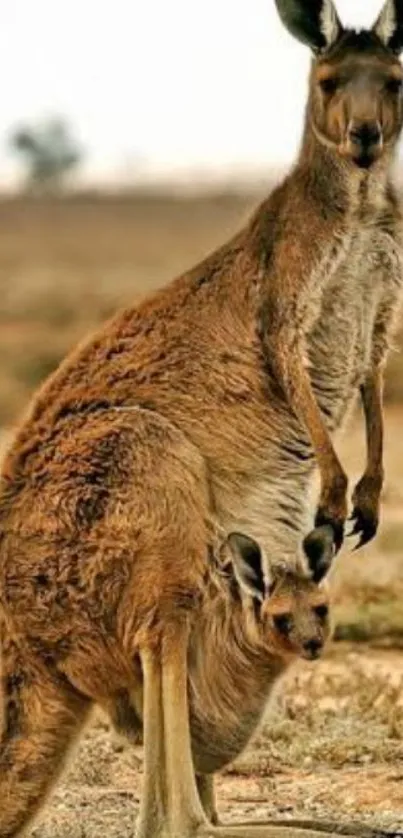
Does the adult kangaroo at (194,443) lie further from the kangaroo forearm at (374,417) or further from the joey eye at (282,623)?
the joey eye at (282,623)

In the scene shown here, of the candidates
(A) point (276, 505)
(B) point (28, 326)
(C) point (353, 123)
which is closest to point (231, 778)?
(A) point (276, 505)

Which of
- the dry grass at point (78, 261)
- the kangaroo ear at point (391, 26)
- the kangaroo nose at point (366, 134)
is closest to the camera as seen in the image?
the kangaroo nose at point (366, 134)

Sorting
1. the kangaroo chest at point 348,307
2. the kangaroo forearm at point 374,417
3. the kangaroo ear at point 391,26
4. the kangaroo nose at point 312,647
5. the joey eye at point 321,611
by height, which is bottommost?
the kangaroo nose at point 312,647

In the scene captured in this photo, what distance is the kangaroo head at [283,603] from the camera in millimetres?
6797

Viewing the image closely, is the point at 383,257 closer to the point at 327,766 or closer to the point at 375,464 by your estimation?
the point at 375,464

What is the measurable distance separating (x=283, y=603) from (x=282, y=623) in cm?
9

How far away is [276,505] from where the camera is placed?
711 centimetres

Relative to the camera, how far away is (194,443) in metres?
7.02

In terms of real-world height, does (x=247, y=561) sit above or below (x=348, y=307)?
below

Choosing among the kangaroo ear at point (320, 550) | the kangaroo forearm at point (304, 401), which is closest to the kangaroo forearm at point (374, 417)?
the kangaroo forearm at point (304, 401)

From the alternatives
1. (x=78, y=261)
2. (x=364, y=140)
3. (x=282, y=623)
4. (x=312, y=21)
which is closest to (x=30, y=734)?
(x=282, y=623)

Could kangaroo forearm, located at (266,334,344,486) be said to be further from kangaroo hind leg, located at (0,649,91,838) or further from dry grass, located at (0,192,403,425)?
kangaroo hind leg, located at (0,649,91,838)

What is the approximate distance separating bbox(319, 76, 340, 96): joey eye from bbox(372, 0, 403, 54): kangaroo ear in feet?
0.75

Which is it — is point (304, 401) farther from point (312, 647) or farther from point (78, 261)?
point (78, 261)
